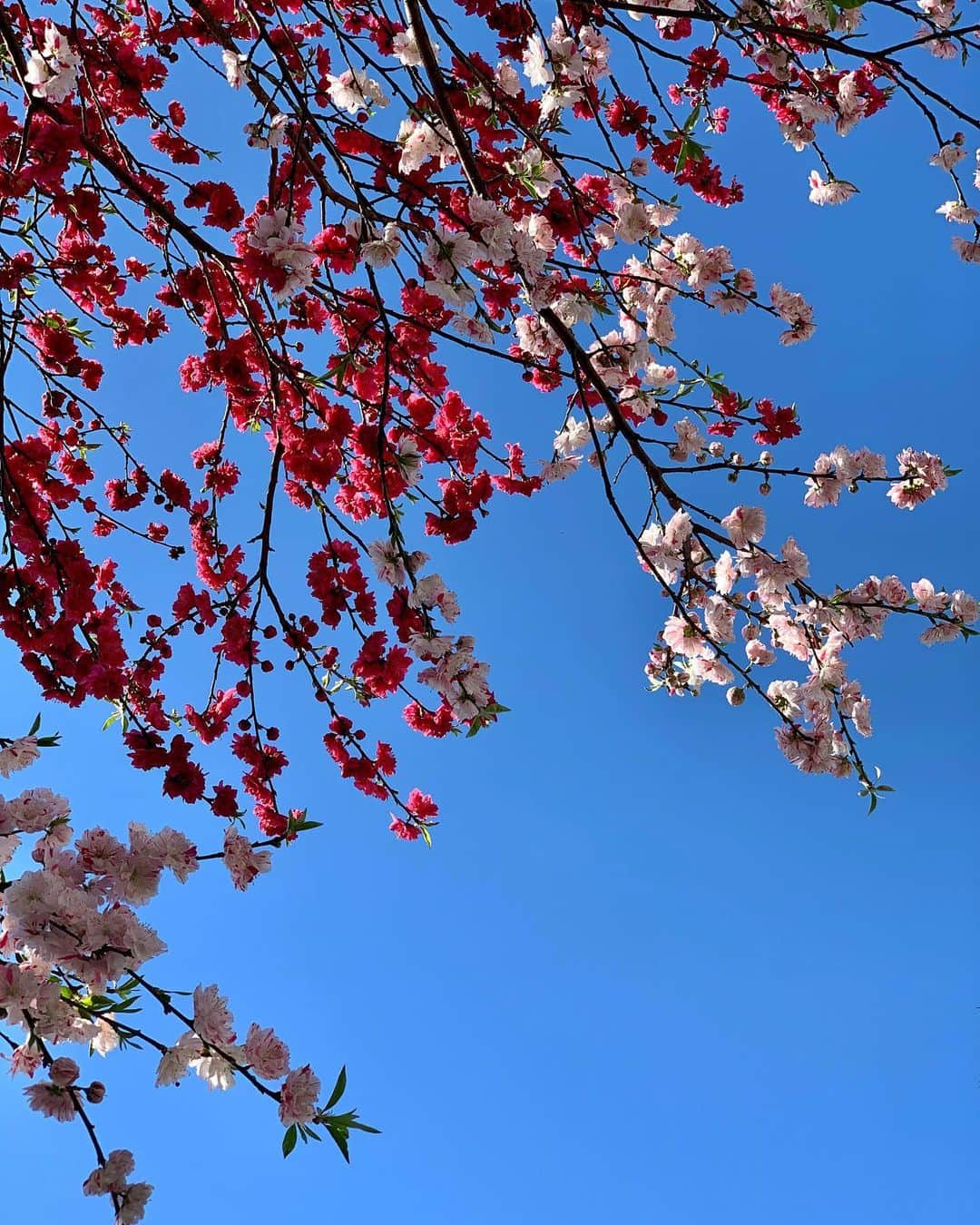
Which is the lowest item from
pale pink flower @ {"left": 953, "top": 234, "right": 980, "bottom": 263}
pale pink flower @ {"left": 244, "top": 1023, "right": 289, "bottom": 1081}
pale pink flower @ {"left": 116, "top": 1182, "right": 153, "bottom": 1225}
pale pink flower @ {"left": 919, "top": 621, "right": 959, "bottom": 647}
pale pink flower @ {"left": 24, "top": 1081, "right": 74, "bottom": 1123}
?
pale pink flower @ {"left": 116, "top": 1182, "right": 153, "bottom": 1225}

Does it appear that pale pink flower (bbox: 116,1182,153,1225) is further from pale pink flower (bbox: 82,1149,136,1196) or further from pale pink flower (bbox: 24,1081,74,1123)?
pale pink flower (bbox: 24,1081,74,1123)

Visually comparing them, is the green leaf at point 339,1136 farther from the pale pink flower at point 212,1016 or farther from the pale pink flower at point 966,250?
the pale pink flower at point 966,250

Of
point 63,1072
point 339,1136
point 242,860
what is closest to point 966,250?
point 242,860

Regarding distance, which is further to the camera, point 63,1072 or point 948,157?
point 948,157

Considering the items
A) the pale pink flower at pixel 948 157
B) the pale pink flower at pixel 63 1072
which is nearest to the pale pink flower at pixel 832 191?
the pale pink flower at pixel 948 157

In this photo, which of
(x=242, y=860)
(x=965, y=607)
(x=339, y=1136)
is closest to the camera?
(x=339, y=1136)

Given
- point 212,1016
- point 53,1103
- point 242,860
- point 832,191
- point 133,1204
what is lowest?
point 133,1204

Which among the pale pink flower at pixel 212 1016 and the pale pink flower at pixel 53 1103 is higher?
the pale pink flower at pixel 212 1016

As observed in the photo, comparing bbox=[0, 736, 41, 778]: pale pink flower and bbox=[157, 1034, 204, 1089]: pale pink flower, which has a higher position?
bbox=[0, 736, 41, 778]: pale pink flower

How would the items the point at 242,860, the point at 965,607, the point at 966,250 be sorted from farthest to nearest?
1. the point at 966,250
2. the point at 965,607
3. the point at 242,860

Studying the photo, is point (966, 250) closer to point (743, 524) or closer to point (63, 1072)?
point (743, 524)

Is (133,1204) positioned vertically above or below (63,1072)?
below

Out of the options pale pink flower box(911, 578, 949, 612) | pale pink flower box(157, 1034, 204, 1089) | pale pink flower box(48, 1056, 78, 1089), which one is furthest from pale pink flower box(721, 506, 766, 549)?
pale pink flower box(48, 1056, 78, 1089)

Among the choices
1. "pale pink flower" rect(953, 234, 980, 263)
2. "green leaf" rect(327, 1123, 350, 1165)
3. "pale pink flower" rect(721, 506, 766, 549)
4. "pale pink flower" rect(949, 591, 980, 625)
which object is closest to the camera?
"green leaf" rect(327, 1123, 350, 1165)
